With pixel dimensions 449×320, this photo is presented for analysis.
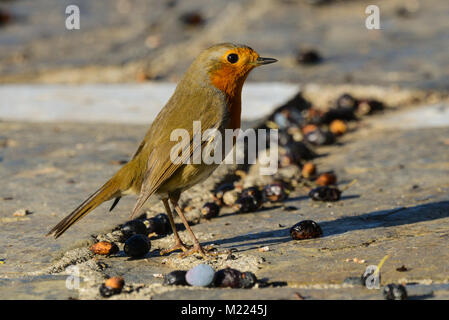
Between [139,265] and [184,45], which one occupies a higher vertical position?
[184,45]

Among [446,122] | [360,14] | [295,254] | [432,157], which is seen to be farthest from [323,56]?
[295,254]

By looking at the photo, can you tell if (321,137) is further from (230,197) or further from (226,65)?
(226,65)

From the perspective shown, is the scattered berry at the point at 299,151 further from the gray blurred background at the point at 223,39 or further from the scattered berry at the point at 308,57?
the scattered berry at the point at 308,57

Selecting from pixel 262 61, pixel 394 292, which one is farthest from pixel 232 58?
pixel 394 292

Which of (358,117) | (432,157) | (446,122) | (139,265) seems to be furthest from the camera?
(358,117)

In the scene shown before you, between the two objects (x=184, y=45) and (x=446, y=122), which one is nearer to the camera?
(x=446, y=122)
